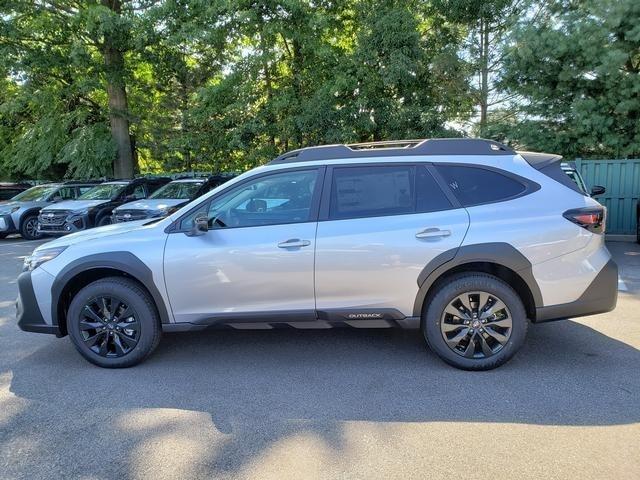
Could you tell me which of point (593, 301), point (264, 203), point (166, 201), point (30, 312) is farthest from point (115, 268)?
point (166, 201)

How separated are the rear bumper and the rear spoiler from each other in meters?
0.72

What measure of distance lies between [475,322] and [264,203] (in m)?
2.08

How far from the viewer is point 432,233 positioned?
408 centimetres

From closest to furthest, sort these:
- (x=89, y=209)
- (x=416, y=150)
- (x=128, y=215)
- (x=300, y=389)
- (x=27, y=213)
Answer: (x=300, y=389) → (x=416, y=150) → (x=128, y=215) → (x=89, y=209) → (x=27, y=213)

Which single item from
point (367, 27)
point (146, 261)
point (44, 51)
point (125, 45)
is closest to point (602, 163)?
point (367, 27)

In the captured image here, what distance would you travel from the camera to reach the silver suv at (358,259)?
4.06 m

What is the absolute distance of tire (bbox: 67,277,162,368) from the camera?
432 cm

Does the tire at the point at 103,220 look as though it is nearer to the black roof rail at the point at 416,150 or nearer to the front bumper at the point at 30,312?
Result: the front bumper at the point at 30,312

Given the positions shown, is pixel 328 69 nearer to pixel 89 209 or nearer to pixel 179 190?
pixel 179 190

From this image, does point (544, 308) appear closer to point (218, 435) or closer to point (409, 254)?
point (409, 254)

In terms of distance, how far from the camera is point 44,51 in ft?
57.4

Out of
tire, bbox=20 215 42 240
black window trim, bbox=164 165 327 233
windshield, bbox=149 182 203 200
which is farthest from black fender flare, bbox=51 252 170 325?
tire, bbox=20 215 42 240

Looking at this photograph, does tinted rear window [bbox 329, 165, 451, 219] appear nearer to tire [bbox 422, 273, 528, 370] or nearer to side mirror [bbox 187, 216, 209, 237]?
tire [bbox 422, 273, 528, 370]

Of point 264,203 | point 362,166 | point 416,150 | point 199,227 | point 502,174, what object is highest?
point 416,150
